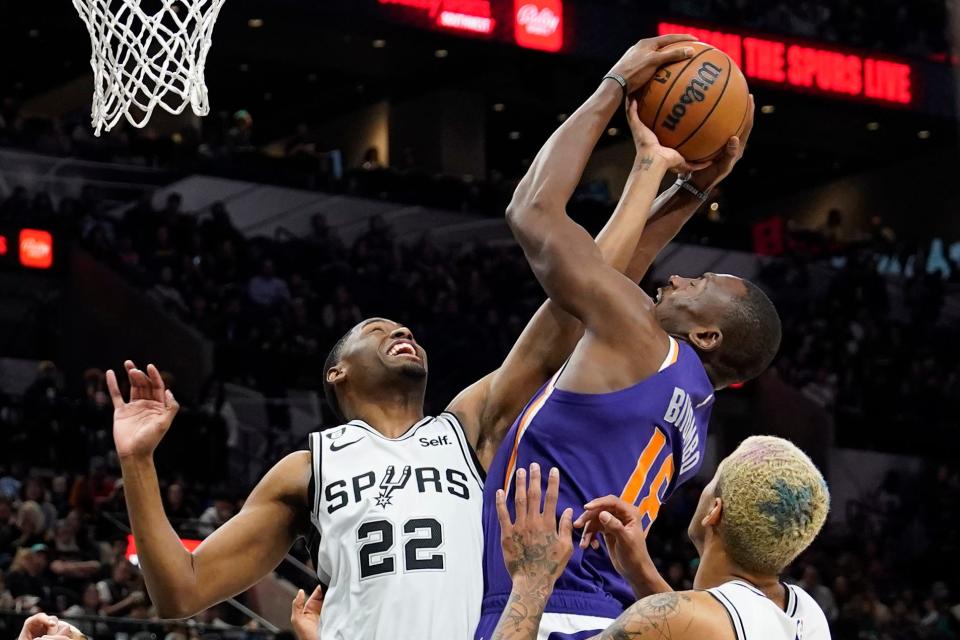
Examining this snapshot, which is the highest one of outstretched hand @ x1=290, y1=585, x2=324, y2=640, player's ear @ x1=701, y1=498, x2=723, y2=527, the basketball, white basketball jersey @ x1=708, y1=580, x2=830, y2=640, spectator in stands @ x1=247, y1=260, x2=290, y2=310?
the basketball

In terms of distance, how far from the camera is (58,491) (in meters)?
11.6

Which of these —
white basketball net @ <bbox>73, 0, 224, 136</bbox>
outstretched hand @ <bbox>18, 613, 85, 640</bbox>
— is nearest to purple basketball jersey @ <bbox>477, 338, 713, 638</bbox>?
outstretched hand @ <bbox>18, 613, 85, 640</bbox>

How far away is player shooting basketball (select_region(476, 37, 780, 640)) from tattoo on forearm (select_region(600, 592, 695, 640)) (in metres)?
0.52

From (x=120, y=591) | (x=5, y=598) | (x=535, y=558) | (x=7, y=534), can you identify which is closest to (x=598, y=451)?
(x=535, y=558)

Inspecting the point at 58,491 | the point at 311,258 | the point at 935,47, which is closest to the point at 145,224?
the point at 311,258

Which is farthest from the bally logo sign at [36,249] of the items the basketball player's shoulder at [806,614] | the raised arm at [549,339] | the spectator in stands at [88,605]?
the basketball player's shoulder at [806,614]

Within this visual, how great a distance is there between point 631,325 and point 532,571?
2.69ft

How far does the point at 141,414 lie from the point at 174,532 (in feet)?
1.01

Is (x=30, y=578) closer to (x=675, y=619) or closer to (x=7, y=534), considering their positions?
(x=7, y=534)

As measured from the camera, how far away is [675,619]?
301 centimetres

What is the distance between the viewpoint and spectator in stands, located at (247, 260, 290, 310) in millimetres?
15852

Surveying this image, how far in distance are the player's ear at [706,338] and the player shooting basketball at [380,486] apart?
258mm

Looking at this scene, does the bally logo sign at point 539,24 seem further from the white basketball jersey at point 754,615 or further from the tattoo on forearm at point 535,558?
the tattoo on forearm at point 535,558

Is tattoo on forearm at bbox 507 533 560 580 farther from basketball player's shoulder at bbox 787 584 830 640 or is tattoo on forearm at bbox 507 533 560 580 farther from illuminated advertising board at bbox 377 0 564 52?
illuminated advertising board at bbox 377 0 564 52
